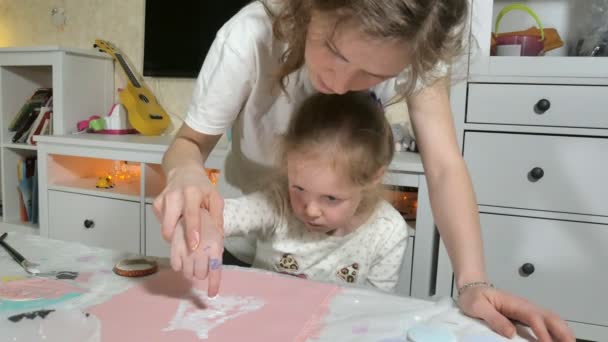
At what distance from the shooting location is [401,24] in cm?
56

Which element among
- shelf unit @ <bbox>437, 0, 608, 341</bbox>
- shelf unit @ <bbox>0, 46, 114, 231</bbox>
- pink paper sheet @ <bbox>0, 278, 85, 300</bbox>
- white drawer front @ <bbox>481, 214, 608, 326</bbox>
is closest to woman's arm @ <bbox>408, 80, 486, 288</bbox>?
pink paper sheet @ <bbox>0, 278, 85, 300</bbox>

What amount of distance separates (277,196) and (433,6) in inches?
19.3

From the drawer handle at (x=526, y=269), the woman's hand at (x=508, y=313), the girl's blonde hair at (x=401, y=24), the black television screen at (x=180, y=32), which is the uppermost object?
the black television screen at (x=180, y=32)

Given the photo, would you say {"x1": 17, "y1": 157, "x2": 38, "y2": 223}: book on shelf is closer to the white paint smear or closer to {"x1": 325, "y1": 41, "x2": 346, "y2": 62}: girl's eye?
the white paint smear

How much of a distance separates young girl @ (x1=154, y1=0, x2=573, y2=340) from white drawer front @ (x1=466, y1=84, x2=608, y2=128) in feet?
2.36

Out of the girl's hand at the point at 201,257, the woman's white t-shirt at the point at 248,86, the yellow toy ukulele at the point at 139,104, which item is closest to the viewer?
the girl's hand at the point at 201,257

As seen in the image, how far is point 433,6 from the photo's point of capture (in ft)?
1.94

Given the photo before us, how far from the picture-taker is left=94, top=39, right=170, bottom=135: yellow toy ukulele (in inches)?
90.7

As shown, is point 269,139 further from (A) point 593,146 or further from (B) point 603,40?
(B) point 603,40

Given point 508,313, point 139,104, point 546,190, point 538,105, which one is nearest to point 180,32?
point 139,104

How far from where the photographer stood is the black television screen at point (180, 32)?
219 cm

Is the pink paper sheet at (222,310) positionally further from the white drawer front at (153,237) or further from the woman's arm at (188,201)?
the white drawer front at (153,237)

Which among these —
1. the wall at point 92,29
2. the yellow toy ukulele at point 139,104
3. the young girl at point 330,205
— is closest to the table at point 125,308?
the young girl at point 330,205

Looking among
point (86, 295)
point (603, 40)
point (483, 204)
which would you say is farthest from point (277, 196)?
point (603, 40)
